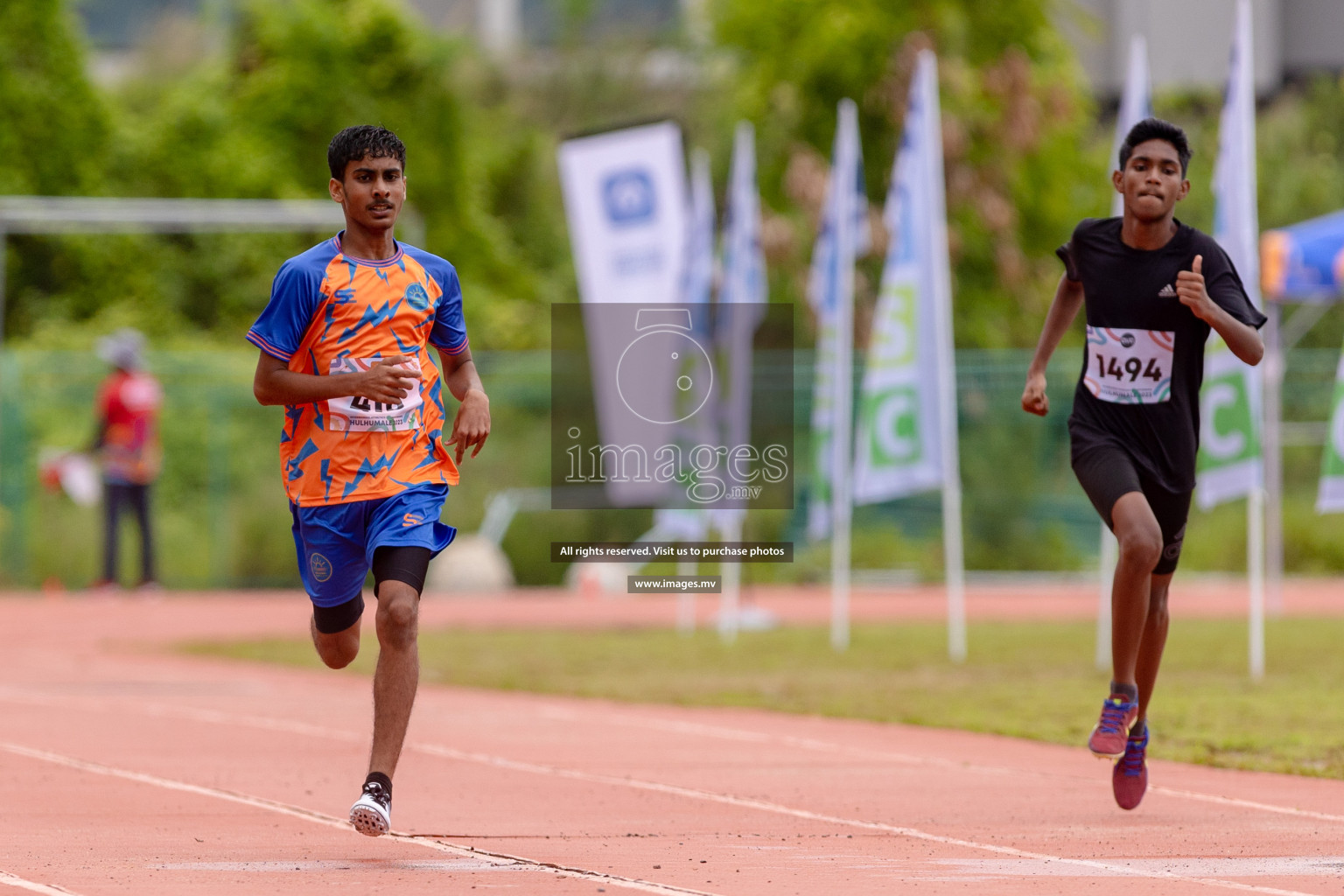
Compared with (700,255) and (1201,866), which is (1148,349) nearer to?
(1201,866)

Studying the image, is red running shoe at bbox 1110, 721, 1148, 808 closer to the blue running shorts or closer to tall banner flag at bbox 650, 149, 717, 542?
the blue running shorts

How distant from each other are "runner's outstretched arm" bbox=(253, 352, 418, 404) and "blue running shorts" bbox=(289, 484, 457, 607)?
1.12 feet

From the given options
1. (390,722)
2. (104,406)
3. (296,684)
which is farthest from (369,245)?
(104,406)

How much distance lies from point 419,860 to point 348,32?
100ft

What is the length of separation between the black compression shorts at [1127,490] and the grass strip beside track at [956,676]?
164cm

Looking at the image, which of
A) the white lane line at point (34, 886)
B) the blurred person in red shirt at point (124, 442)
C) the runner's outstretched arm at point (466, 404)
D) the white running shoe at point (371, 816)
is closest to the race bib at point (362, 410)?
the runner's outstretched arm at point (466, 404)

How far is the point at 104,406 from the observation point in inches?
849

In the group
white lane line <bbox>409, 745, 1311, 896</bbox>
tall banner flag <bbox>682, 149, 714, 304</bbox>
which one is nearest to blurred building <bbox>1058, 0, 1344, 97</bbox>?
tall banner flag <bbox>682, 149, 714, 304</bbox>

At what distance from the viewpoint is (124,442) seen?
70.3 feet

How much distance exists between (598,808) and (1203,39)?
3705 cm

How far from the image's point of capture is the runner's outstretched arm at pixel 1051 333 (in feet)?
26.6

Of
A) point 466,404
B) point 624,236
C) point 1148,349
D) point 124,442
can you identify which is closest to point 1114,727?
point 1148,349

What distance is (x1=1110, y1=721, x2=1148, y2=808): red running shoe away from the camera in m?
7.63

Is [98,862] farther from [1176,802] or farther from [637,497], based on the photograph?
[637,497]
